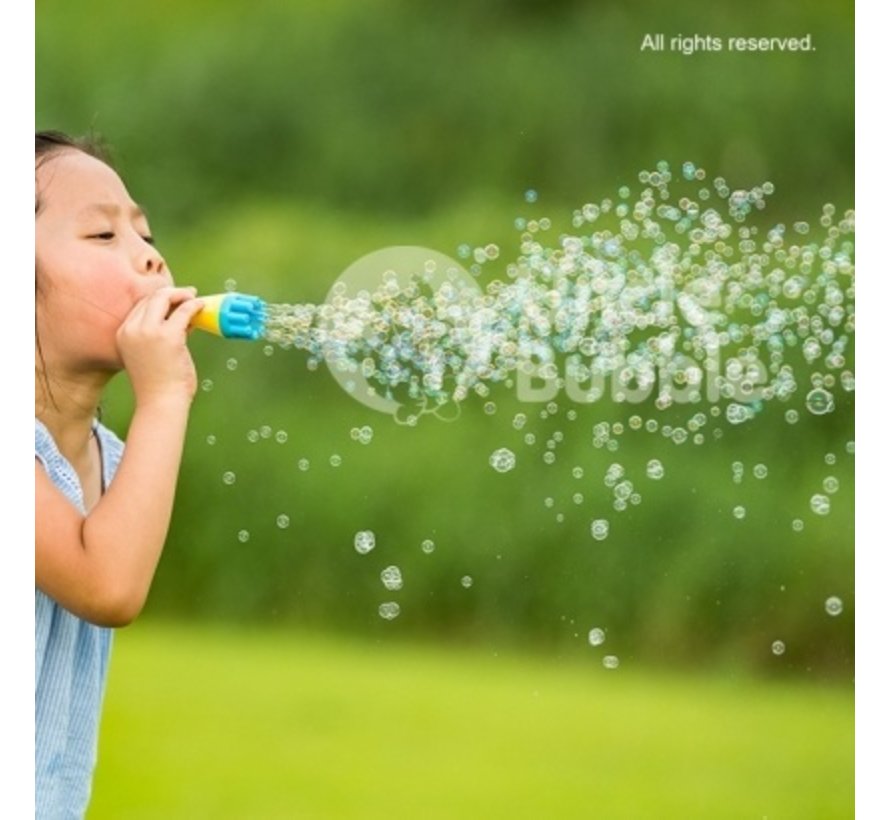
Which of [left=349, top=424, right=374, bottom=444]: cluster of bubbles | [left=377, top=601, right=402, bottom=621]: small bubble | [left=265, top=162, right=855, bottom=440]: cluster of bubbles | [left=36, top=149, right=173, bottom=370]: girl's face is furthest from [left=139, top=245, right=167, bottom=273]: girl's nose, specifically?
[left=377, top=601, right=402, bottom=621]: small bubble

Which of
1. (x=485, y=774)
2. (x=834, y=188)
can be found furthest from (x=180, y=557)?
(x=834, y=188)

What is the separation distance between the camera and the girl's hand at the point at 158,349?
3.47 feet

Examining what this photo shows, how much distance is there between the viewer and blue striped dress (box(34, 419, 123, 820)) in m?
1.12

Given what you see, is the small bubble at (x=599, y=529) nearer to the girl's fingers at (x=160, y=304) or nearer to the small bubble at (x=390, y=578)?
the small bubble at (x=390, y=578)

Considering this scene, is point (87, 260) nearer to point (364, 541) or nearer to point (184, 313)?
point (184, 313)

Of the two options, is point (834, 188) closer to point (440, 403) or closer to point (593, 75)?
point (593, 75)

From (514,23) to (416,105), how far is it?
0.41 ft

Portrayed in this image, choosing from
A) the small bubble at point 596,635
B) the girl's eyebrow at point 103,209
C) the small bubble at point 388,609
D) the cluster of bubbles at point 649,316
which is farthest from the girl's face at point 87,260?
the small bubble at point 596,635

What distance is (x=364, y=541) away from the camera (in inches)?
60.3

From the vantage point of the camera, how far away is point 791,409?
4.82 feet

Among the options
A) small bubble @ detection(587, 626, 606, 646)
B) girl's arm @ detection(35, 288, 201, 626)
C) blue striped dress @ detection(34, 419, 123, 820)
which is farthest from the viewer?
small bubble @ detection(587, 626, 606, 646)

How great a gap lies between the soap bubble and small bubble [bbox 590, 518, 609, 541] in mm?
101

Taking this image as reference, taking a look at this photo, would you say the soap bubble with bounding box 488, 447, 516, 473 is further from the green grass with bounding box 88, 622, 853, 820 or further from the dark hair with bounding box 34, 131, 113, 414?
the dark hair with bounding box 34, 131, 113, 414

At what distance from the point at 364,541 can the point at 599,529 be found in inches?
8.9
